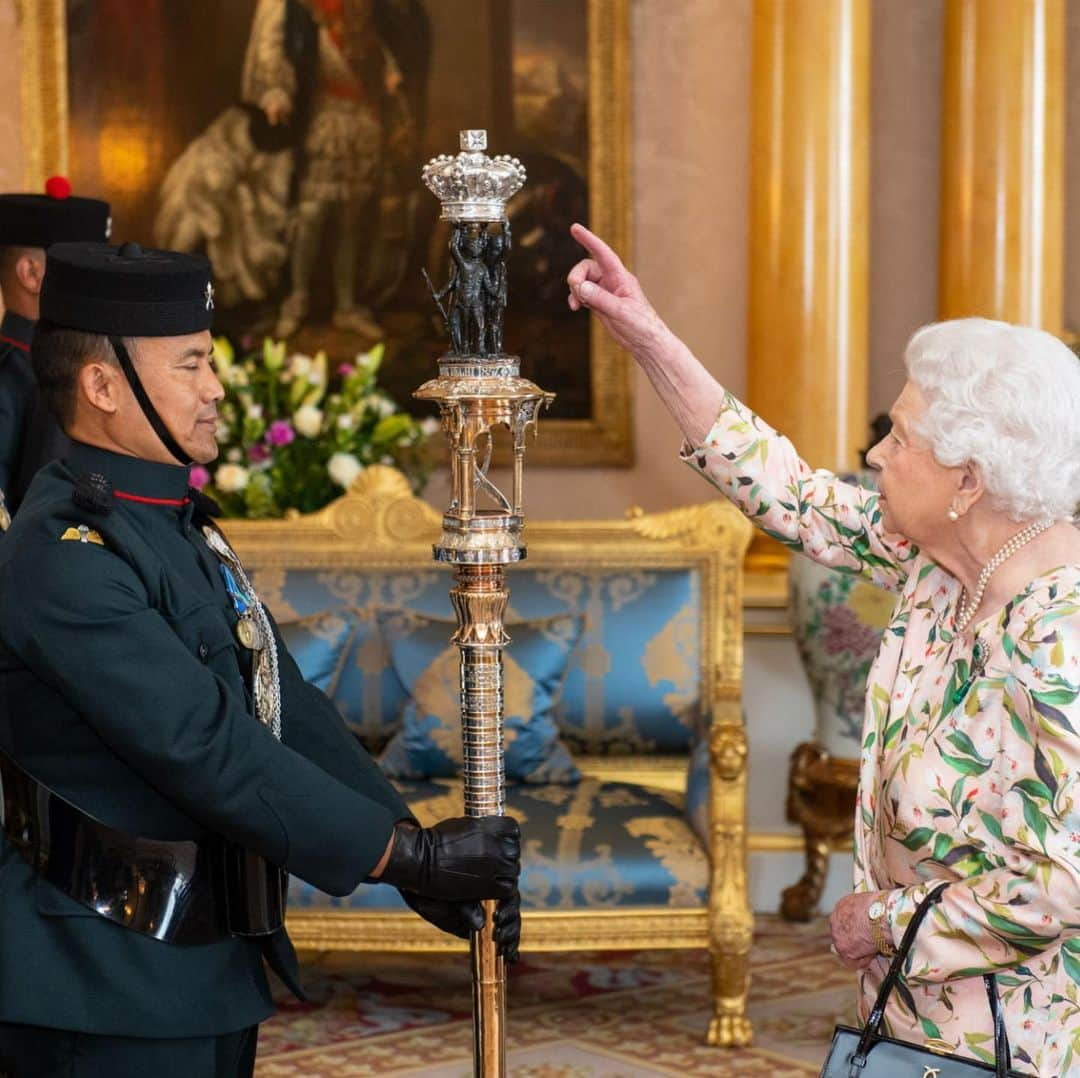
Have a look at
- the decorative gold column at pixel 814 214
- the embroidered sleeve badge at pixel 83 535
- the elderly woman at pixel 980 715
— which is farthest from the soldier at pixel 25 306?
the decorative gold column at pixel 814 214

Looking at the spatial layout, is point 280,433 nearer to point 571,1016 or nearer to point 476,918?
point 571,1016

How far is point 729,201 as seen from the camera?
7.07 m

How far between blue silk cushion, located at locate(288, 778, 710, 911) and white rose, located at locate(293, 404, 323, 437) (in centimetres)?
128

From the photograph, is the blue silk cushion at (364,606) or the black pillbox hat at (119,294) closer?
the black pillbox hat at (119,294)

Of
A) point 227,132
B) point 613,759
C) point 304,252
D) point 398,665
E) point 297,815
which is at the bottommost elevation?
point 613,759

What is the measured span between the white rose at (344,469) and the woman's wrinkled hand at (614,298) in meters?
2.76

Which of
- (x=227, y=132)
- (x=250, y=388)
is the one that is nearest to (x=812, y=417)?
(x=250, y=388)

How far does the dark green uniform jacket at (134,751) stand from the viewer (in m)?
2.08

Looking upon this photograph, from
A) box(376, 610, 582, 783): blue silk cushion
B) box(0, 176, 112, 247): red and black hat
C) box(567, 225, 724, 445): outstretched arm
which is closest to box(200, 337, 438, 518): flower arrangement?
box(376, 610, 582, 783): blue silk cushion

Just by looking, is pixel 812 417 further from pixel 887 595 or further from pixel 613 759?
pixel 613 759

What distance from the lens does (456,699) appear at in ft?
16.0

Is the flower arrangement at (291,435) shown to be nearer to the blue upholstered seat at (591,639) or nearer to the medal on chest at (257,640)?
the blue upholstered seat at (591,639)

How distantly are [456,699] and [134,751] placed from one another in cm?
279

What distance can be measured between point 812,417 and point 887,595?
129cm
